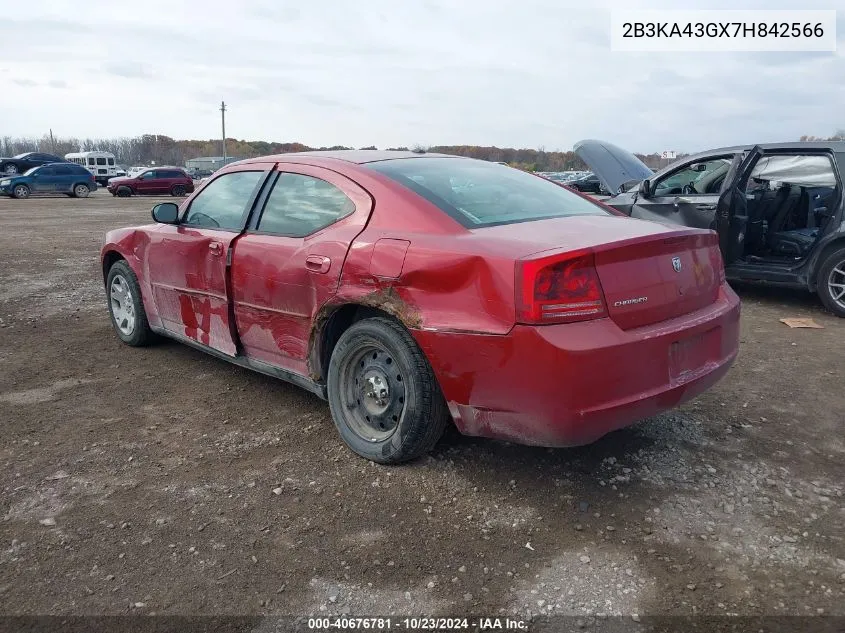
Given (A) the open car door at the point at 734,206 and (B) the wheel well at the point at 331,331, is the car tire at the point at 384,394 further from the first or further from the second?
(A) the open car door at the point at 734,206

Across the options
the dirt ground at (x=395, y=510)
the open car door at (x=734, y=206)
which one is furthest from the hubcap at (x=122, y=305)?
the open car door at (x=734, y=206)

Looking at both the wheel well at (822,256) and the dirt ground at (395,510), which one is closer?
the dirt ground at (395,510)

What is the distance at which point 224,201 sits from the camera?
4.25 m

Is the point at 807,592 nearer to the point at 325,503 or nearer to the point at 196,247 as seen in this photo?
the point at 325,503

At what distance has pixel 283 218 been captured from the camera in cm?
376

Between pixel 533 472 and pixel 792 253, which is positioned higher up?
pixel 792 253

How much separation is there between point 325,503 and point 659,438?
1758 mm

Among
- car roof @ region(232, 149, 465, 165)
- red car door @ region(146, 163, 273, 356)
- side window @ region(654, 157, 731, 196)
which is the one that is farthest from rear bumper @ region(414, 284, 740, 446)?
side window @ region(654, 157, 731, 196)

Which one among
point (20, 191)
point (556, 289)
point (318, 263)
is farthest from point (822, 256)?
point (20, 191)

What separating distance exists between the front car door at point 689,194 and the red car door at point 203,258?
4.81 metres

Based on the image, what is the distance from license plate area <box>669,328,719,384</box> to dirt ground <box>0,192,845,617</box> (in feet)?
1.68

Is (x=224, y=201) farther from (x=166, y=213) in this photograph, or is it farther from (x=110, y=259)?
(x=110, y=259)

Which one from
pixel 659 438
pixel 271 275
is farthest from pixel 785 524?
pixel 271 275

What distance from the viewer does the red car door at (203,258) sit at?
13.2 ft
